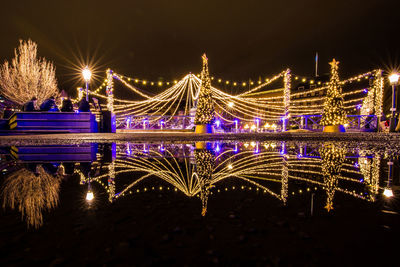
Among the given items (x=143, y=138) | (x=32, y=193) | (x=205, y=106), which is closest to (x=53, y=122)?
(x=143, y=138)

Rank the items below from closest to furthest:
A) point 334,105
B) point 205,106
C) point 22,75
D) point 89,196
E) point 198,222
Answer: point 198,222 → point 89,196 → point 205,106 → point 334,105 → point 22,75

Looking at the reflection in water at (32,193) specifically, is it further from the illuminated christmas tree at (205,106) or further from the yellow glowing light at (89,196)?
the illuminated christmas tree at (205,106)

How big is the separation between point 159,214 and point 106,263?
0.80 feet

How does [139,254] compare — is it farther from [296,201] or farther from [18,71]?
[18,71]

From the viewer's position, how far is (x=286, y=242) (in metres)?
0.44

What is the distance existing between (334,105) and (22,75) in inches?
906

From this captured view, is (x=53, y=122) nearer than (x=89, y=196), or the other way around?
(x=89, y=196)

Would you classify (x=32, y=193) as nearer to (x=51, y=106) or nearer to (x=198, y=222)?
(x=198, y=222)

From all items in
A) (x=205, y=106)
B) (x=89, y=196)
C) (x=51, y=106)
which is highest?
(x=205, y=106)

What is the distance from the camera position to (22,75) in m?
16.8

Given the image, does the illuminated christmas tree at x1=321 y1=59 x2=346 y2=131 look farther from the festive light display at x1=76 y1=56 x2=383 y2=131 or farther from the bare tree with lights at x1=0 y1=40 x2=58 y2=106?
the bare tree with lights at x1=0 y1=40 x2=58 y2=106

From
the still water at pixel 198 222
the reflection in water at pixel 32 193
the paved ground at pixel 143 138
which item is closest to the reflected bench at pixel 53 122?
the paved ground at pixel 143 138

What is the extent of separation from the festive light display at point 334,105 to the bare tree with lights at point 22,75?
2213cm

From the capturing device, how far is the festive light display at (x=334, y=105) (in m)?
7.73
